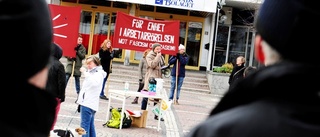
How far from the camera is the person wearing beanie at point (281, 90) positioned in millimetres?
1567

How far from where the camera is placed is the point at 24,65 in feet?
4.90

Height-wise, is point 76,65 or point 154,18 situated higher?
point 154,18

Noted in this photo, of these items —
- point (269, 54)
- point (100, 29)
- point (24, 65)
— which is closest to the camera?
point (24, 65)

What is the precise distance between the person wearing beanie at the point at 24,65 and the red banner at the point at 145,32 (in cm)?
1251

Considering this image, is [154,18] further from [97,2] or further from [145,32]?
[145,32]

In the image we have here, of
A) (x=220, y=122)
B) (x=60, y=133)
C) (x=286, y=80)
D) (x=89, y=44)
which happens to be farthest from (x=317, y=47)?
(x=89, y=44)

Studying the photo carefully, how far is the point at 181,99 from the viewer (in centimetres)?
1727

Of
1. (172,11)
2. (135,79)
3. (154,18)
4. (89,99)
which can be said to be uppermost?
(172,11)

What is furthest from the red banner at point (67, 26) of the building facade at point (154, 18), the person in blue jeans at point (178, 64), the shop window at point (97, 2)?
the shop window at point (97, 2)

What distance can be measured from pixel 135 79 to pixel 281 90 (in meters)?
19.6

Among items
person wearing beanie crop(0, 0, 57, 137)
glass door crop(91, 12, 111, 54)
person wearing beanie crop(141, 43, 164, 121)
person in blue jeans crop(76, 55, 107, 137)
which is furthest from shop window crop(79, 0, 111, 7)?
person wearing beanie crop(0, 0, 57, 137)

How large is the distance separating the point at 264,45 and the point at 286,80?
0.21 m

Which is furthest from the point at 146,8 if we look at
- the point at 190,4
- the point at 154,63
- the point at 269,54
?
the point at 269,54

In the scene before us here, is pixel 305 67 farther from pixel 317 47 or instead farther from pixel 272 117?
pixel 272 117
